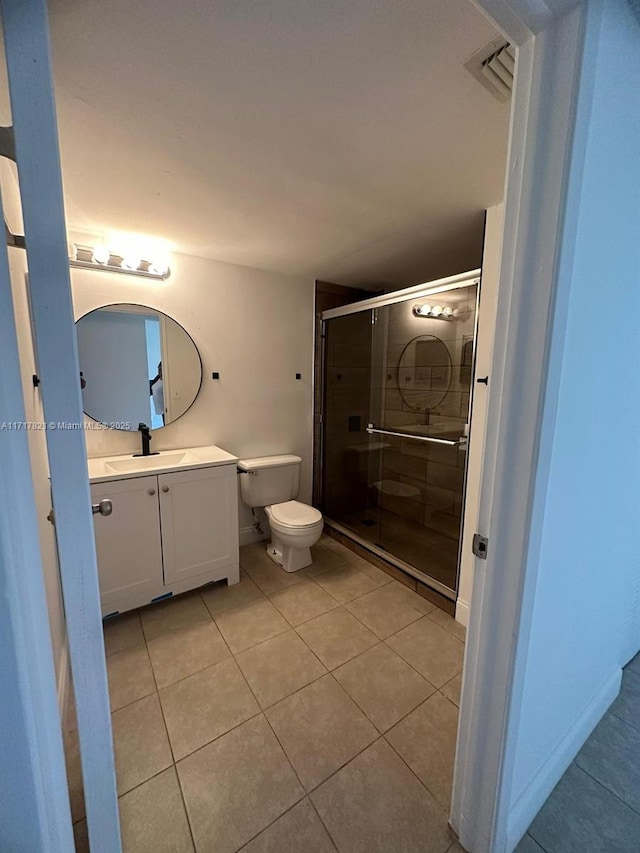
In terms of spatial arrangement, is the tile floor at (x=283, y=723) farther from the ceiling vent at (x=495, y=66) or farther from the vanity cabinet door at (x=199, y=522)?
the ceiling vent at (x=495, y=66)

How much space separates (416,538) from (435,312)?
1.63 m

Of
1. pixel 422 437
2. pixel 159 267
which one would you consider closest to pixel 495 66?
pixel 422 437

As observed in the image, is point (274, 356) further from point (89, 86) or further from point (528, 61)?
point (528, 61)

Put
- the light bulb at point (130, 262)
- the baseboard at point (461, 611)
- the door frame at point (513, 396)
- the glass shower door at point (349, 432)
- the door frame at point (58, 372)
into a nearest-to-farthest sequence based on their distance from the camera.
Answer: the door frame at point (58, 372) < the door frame at point (513, 396) < the baseboard at point (461, 611) < the light bulb at point (130, 262) < the glass shower door at point (349, 432)

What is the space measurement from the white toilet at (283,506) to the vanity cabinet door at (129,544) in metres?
0.71

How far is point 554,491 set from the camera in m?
0.83

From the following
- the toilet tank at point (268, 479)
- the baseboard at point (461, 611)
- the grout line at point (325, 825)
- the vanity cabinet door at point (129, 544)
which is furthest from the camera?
Result: the toilet tank at point (268, 479)

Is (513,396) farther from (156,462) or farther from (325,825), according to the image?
(156,462)

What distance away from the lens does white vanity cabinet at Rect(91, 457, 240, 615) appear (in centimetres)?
178

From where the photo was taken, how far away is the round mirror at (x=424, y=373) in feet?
7.91

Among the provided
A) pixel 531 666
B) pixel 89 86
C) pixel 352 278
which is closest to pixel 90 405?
pixel 89 86

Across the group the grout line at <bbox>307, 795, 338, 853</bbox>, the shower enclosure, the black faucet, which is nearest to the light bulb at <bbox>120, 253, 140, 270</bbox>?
the black faucet

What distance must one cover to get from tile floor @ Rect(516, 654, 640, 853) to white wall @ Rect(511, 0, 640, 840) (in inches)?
1.9

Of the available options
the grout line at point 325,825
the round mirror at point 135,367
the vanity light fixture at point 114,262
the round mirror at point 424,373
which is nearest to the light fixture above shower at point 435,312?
the round mirror at point 424,373
